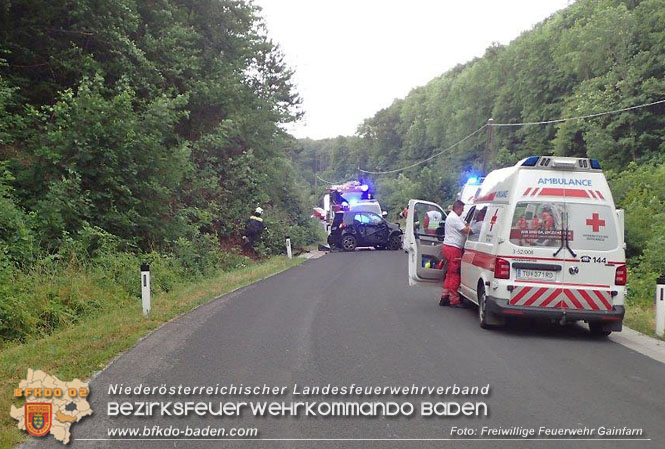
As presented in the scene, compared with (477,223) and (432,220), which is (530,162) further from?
(432,220)

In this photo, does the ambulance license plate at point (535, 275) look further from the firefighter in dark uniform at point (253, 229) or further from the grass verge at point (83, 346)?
the firefighter in dark uniform at point (253, 229)

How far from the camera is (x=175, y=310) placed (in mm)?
11242

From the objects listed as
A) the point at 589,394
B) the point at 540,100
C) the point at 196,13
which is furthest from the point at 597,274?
the point at 540,100

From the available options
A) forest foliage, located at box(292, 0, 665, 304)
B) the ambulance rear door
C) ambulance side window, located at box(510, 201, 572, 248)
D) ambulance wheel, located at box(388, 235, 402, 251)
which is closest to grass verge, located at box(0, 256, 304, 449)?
ambulance side window, located at box(510, 201, 572, 248)

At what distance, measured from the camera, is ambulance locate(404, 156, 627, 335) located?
9383mm

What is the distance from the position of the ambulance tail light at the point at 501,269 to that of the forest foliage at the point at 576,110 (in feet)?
18.6

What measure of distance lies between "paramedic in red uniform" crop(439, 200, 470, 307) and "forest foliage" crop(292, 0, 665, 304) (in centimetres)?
429

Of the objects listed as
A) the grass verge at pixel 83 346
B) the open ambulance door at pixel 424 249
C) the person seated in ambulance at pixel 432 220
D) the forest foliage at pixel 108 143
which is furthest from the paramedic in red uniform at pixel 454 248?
the forest foliage at pixel 108 143

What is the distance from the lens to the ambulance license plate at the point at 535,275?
9469mm

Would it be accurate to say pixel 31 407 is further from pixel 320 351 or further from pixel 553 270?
pixel 553 270

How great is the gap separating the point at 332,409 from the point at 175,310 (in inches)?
237

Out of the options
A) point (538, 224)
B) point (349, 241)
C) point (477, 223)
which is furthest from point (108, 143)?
point (349, 241)

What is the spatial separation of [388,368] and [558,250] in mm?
3634

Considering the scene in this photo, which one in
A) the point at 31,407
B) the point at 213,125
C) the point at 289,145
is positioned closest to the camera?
the point at 31,407
